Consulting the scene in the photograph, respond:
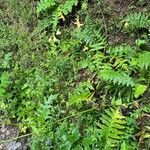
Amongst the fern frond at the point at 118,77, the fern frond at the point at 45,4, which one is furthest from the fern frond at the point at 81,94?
the fern frond at the point at 45,4

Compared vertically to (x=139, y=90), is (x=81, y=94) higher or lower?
lower

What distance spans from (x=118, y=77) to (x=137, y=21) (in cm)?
87

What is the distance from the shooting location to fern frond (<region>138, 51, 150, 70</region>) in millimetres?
4738

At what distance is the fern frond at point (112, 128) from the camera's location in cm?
455

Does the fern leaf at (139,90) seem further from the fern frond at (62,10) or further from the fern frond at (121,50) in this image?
the fern frond at (62,10)

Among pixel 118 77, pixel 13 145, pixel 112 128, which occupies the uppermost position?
pixel 118 77

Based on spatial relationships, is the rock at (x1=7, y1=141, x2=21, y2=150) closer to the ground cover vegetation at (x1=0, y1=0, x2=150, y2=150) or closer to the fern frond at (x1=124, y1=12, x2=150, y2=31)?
the ground cover vegetation at (x1=0, y1=0, x2=150, y2=150)

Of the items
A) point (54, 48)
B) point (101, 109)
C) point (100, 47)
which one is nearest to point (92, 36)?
point (100, 47)

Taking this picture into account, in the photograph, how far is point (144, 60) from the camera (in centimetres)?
477

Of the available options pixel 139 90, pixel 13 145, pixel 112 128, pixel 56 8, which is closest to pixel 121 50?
pixel 139 90

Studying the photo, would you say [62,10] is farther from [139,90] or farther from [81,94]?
[139,90]

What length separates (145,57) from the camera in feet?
15.7

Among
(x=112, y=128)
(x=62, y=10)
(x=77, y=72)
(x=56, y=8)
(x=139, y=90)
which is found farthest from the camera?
(x=56, y=8)

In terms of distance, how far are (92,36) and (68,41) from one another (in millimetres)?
447
